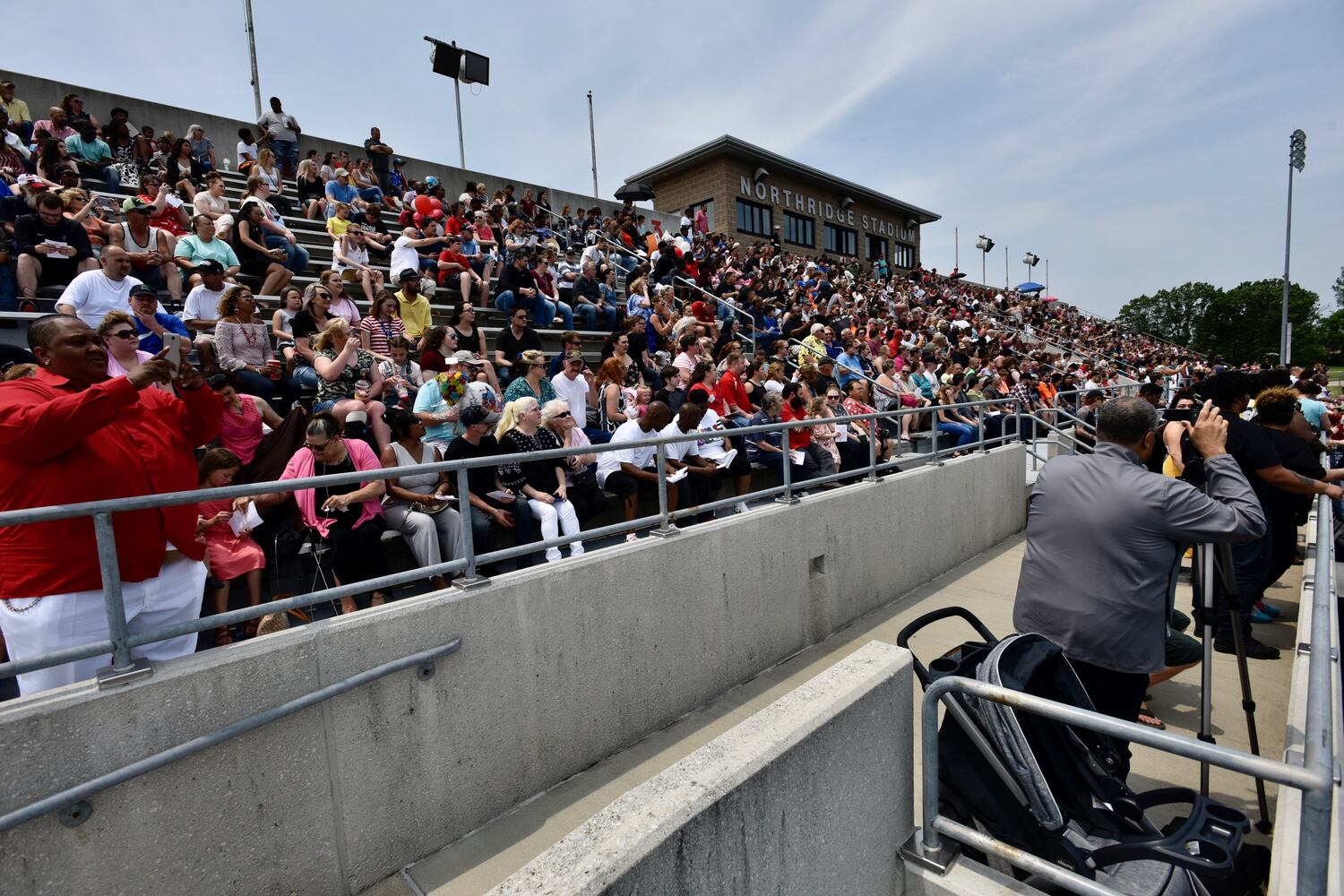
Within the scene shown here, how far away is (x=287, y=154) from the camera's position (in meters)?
13.2

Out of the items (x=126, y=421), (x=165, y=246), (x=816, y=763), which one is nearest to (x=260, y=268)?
(x=165, y=246)

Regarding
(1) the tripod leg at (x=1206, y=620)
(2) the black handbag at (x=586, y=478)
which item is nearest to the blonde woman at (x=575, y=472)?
(2) the black handbag at (x=586, y=478)

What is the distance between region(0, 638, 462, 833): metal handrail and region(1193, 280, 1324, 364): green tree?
9255cm

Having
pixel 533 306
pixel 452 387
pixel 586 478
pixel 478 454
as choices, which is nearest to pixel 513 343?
pixel 533 306

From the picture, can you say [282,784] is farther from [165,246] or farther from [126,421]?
[165,246]

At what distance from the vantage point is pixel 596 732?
13.8 feet

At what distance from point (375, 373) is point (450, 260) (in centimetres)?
428

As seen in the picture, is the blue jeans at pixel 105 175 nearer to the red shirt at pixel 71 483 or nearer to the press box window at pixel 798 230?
the red shirt at pixel 71 483

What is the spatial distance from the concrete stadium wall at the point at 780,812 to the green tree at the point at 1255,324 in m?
92.0

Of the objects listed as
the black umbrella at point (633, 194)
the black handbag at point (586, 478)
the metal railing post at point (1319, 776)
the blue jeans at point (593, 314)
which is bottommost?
the metal railing post at point (1319, 776)

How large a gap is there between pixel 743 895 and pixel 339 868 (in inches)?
88.9

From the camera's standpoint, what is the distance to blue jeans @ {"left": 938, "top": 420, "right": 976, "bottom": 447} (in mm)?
10227

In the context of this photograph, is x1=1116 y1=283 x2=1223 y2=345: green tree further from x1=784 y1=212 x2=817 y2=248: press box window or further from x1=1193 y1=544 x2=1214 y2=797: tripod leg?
x1=1193 y1=544 x2=1214 y2=797: tripod leg

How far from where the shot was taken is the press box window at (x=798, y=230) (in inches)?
1459
